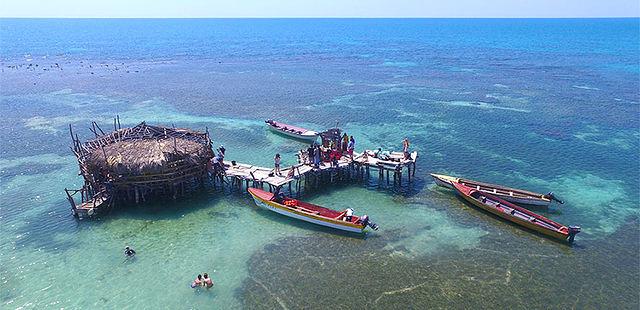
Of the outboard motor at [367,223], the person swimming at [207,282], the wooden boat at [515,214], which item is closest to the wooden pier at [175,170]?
the wooden boat at [515,214]

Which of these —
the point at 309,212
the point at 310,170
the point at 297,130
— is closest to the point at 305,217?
the point at 309,212

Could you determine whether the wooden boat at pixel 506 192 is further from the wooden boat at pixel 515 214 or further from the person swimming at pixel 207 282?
the person swimming at pixel 207 282

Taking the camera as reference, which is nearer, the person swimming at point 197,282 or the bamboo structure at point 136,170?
the person swimming at point 197,282

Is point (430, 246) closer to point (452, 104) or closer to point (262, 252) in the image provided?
point (262, 252)

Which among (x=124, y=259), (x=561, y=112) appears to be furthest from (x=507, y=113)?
(x=124, y=259)

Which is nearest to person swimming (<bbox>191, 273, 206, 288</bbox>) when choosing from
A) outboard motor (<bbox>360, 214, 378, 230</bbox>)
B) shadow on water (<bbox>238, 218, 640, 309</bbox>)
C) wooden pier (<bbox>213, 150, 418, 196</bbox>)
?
shadow on water (<bbox>238, 218, 640, 309</bbox>)

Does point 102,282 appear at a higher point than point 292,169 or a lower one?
lower

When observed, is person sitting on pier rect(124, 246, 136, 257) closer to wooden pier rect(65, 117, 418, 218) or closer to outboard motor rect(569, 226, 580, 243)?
wooden pier rect(65, 117, 418, 218)
